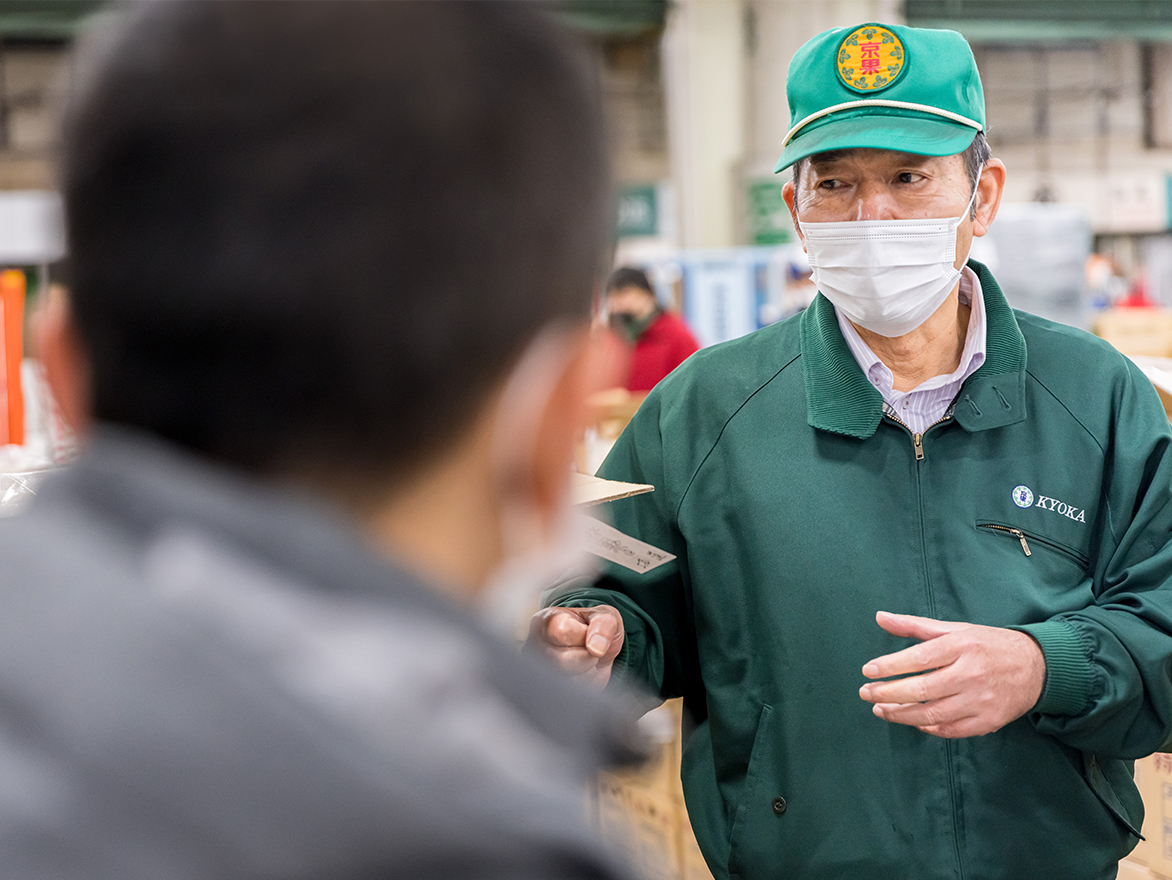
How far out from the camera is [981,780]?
1.37 metres

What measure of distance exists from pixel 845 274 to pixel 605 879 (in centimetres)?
126

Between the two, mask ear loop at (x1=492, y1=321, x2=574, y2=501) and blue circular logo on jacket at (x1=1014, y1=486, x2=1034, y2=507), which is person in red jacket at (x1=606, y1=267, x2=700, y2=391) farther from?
mask ear loop at (x1=492, y1=321, x2=574, y2=501)

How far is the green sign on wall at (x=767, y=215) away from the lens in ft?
32.1

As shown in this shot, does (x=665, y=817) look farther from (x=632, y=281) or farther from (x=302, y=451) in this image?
(x=632, y=281)

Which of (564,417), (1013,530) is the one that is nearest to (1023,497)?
(1013,530)

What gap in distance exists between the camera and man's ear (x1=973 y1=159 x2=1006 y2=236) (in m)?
1.62

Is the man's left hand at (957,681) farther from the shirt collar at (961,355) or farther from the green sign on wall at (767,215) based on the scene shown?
the green sign on wall at (767,215)

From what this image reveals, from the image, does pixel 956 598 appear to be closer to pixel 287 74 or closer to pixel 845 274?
pixel 845 274

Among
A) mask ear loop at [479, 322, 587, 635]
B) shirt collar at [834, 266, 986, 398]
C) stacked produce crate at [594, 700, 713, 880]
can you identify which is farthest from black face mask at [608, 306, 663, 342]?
mask ear loop at [479, 322, 587, 635]

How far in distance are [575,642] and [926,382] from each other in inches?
24.0

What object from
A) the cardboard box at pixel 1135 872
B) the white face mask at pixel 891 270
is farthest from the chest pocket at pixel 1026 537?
the cardboard box at pixel 1135 872

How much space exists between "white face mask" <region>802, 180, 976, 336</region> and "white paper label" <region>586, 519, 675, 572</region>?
1.44 feet

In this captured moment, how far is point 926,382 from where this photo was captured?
1514 mm

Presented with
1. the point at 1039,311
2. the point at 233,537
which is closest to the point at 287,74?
the point at 233,537
